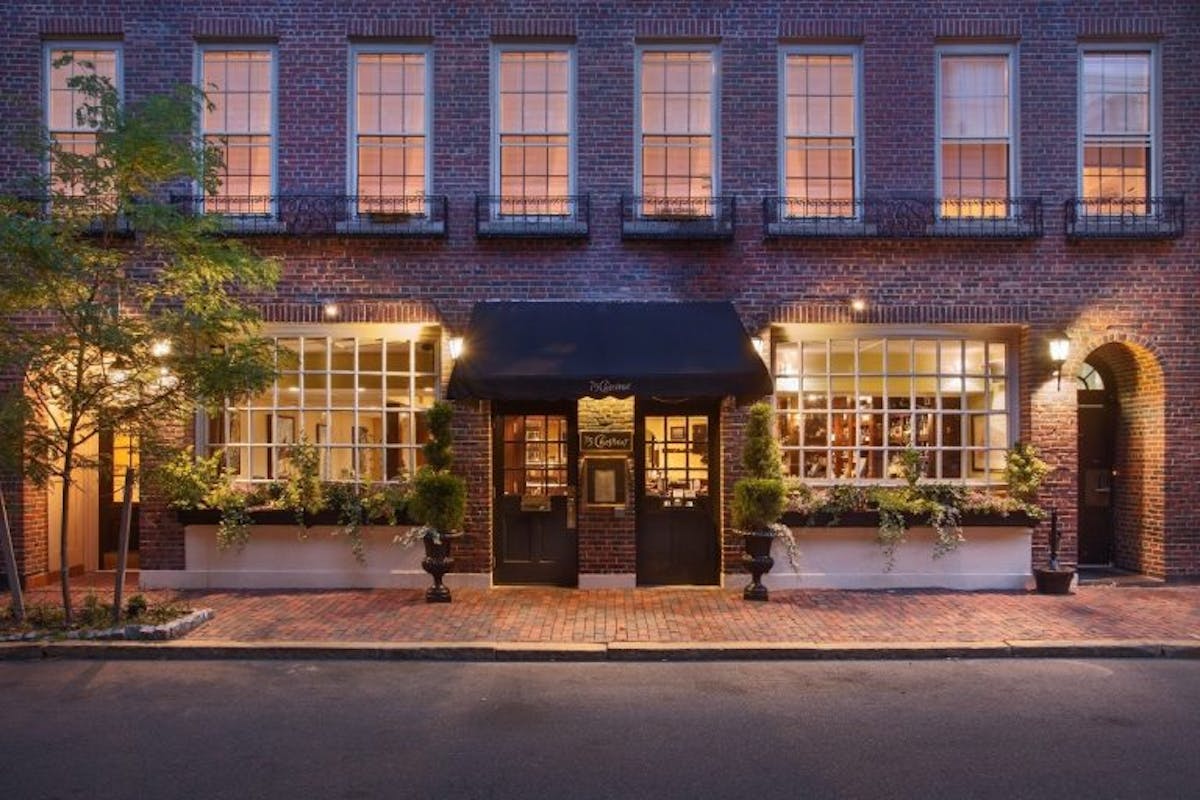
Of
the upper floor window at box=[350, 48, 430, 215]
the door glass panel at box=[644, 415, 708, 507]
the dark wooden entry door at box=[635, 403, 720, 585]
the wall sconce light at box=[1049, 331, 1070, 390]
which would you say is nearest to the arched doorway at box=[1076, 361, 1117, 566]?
the wall sconce light at box=[1049, 331, 1070, 390]

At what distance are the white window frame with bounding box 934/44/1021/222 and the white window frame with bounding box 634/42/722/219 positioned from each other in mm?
2796

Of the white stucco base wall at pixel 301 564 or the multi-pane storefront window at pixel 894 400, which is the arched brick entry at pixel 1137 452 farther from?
the white stucco base wall at pixel 301 564

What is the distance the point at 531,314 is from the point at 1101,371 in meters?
7.94

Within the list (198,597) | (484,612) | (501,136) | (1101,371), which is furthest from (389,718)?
(1101,371)

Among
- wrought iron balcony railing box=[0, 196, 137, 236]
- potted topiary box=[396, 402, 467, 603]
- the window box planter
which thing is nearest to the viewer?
wrought iron balcony railing box=[0, 196, 137, 236]

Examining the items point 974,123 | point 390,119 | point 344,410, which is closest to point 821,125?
point 974,123

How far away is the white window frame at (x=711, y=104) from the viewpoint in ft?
37.4

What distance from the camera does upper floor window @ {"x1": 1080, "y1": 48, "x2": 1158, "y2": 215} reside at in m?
11.5

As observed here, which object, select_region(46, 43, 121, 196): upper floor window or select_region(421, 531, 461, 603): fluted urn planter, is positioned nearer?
select_region(421, 531, 461, 603): fluted urn planter

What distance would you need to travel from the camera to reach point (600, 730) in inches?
249

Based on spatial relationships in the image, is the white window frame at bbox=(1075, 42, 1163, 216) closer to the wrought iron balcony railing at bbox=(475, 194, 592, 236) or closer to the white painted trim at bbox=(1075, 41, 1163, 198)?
the white painted trim at bbox=(1075, 41, 1163, 198)

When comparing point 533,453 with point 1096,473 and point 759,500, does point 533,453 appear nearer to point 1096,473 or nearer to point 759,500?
point 759,500

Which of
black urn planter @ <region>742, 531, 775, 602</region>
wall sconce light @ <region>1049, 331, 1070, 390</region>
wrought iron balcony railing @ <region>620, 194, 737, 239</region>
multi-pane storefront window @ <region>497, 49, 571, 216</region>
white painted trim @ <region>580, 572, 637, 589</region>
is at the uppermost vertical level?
multi-pane storefront window @ <region>497, 49, 571, 216</region>

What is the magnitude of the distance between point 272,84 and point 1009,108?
9534mm
